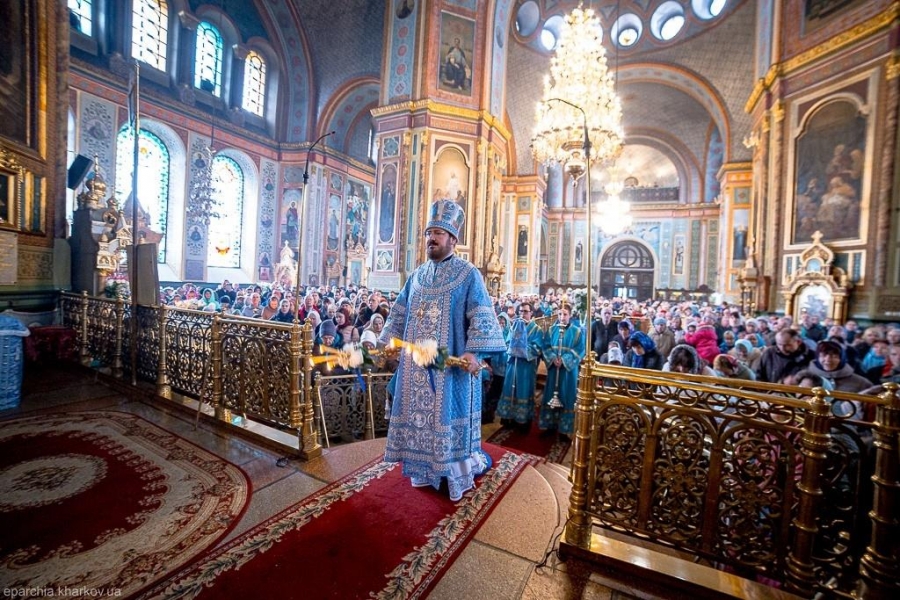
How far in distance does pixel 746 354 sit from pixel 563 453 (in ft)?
10.3

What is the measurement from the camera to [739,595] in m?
1.86

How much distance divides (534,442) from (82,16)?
18.5m

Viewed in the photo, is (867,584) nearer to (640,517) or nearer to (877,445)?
(877,445)

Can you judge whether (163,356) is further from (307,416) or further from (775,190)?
(775,190)

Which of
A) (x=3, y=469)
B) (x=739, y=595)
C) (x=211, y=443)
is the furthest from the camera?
(x=211, y=443)

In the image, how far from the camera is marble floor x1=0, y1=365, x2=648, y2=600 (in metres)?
1.99

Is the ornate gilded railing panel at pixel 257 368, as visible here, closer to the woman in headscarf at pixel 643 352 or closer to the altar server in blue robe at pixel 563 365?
the altar server in blue robe at pixel 563 365

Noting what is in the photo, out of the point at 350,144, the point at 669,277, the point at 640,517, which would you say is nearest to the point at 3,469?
the point at 640,517

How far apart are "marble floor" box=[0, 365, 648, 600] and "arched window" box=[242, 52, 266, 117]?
17.3 meters

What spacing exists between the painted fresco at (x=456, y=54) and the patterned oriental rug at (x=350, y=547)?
1275cm

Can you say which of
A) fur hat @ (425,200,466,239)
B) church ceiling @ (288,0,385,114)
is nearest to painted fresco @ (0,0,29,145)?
fur hat @ (425,200,466,239)

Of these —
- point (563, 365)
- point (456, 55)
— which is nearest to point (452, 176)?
point (456, 55)

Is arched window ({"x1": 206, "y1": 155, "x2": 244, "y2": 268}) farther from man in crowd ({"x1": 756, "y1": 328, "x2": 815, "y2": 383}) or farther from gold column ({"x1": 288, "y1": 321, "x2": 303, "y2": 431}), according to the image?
man in crowd ({"x1": 756, "y1": 328, "x2": 815, "y2": 383})

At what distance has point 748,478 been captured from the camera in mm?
1896
